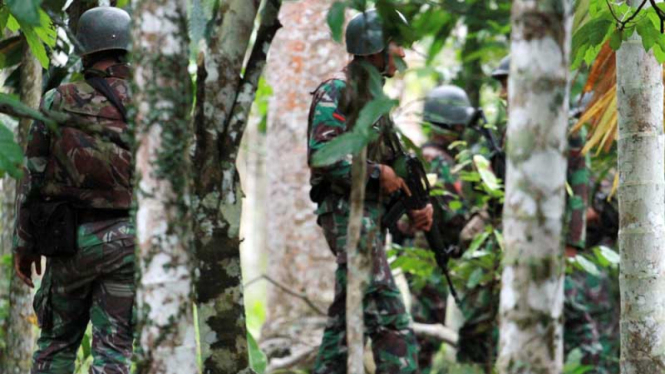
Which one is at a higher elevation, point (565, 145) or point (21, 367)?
point (565, 145)

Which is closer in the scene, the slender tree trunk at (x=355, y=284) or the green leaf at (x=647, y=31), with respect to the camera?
the slender tree trunk at (x=355, y=284)

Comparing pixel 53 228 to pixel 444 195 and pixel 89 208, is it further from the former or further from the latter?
pixel 444 195

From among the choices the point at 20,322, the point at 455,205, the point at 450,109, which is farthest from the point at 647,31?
the point at 450,109

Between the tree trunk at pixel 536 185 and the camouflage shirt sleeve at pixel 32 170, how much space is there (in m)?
2.30

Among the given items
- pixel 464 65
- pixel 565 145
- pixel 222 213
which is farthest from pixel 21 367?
pixel 464 65

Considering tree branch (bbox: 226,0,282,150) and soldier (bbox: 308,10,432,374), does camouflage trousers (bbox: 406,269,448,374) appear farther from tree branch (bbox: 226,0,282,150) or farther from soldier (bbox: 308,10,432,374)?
tree branch (bbox: 226,0,282,150)

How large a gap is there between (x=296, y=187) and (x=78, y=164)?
9.53ft

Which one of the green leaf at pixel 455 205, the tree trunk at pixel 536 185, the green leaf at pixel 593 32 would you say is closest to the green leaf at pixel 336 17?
the tree trunk at pixel 536 185

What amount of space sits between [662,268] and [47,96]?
8.40ft

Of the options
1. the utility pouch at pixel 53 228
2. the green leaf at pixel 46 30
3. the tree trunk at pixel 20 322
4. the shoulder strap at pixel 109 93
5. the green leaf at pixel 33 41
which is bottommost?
the tree trunk at pixel 20 322

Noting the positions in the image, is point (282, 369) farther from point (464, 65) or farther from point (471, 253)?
point (464, 65)

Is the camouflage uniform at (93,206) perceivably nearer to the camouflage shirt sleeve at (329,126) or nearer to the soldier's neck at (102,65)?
the soldier's neck at (102,65)

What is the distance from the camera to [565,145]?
7.44 feet

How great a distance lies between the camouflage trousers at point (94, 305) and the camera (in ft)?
13.2
